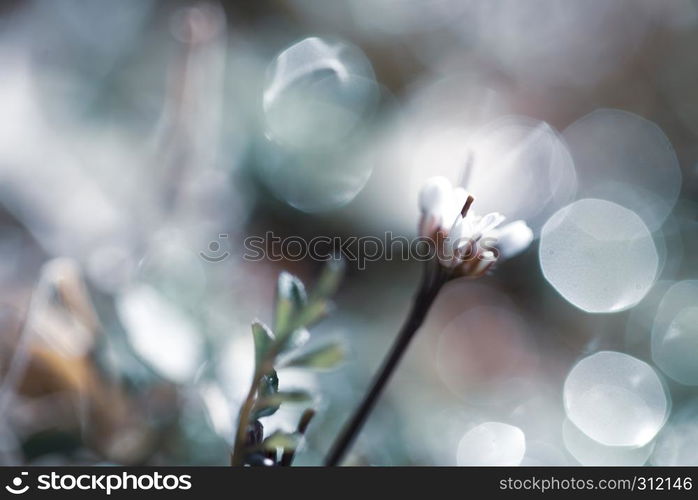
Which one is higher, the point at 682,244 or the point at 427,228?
the point at 427,228

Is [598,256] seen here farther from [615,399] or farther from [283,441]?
[283,441]

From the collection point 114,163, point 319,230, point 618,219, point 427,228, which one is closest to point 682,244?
point 618,219

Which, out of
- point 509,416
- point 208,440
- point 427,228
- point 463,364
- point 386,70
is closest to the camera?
point 427,228

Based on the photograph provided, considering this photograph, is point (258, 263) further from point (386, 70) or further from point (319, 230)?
point (386, 70)

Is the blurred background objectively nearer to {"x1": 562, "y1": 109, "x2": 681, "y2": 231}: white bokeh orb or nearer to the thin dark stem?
{"x1": 562, "y1": 109, "x2": 681, "y2": 231}: white bokeh orb
